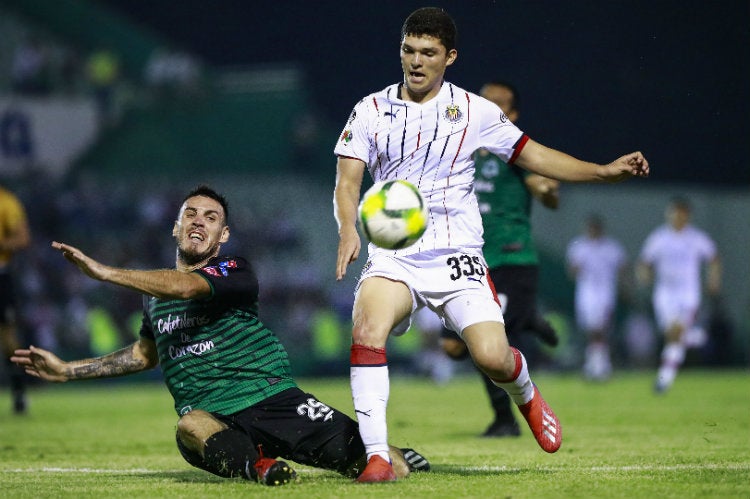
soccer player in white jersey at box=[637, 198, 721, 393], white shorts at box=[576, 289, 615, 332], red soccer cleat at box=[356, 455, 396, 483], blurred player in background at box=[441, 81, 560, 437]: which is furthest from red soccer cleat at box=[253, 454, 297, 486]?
white shorts at box=[576, 289, 615, 332]

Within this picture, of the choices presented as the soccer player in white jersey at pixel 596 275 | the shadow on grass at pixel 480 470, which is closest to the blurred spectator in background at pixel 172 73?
the soccer player in white jersey at pixel 596 275

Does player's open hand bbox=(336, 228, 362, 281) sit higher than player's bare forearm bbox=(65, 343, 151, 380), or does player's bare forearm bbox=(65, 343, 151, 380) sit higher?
player's open hand bbox=(336, 228, 362, 281)

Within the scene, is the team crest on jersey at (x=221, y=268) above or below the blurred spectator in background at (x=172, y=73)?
below

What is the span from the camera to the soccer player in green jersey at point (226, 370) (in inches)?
227

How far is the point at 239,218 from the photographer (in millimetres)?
21094

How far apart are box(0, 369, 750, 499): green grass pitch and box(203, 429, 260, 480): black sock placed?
0.27 feet

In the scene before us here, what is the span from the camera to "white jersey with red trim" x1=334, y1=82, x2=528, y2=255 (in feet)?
19.3

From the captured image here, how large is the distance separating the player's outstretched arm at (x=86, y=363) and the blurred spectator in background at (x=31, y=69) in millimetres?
18455

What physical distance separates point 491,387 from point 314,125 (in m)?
14.1

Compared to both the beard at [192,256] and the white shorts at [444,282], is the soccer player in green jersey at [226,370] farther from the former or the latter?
the white shorts at [444,282]

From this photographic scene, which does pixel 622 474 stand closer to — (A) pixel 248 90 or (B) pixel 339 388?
(B) pixel 339 388

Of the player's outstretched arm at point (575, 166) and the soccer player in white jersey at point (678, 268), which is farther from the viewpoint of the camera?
the soccer player in white jersey at point (678, 268)

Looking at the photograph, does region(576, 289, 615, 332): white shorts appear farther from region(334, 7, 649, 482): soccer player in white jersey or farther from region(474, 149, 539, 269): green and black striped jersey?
region(334, 7, 649, 482): soccer player in white jersey

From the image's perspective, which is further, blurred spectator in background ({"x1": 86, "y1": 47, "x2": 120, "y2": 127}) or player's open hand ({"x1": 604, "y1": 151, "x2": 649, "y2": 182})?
blurred spectator in background ({"x1": 86, "y1": 47, "x2": 120, "y2": 127})
